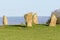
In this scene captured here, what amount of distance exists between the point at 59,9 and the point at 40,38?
14.5 metres

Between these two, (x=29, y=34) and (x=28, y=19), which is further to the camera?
(x=28, y=19)

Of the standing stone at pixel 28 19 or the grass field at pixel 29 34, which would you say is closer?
the grass field at pixel 29 34

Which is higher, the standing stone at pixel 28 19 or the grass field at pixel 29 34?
the standing stone at pixel 28 19

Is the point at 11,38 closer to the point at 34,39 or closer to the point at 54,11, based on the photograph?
the point at 34,39

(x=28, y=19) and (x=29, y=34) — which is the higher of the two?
(x=28, y=19)

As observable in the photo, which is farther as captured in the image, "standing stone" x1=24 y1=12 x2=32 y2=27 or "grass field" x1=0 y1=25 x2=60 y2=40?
"standing stone" x1=24 y1=12 x2=32 y2=27

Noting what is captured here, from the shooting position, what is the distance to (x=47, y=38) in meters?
16.4

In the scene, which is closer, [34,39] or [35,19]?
[34,39]

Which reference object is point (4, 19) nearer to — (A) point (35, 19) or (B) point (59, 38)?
(A) point (35, 19)

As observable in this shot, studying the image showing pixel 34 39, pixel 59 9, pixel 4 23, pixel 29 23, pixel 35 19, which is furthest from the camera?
pixel 59 9

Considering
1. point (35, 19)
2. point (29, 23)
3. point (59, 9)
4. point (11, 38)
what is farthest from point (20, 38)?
point (59, 9)

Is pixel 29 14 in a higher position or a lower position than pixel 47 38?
higher

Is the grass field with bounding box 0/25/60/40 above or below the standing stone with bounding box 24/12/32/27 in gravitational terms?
below

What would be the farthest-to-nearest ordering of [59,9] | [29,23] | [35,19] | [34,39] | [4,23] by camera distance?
[59,9]
[35,19]
[4,23]
[29,23]
[34,39]
